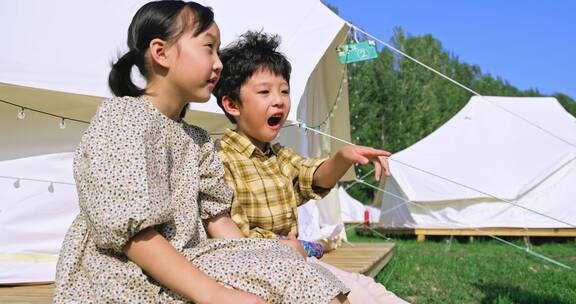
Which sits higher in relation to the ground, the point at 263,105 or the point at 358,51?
the point at 358,51

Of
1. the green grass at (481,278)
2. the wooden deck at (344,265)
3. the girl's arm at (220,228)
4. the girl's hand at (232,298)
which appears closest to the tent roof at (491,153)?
the green grass at (481,278)

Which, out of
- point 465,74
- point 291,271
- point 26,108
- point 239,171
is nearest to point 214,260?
point 291,271

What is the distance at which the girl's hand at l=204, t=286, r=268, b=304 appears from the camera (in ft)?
3.56

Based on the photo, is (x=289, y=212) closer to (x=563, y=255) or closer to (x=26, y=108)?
(x=26, y=108)

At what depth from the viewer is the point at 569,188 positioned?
7918 mm

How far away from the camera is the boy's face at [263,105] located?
1.90 metres

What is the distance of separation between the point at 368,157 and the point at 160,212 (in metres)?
0.78

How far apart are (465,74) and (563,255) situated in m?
24.7

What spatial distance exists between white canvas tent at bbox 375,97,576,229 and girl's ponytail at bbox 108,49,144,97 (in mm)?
6427

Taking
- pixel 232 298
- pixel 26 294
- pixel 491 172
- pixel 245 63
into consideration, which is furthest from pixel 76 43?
pixel 491 172

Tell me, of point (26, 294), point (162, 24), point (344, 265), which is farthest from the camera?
point (344, 265)

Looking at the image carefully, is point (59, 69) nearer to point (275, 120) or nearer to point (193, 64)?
point (275, 120)

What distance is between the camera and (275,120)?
1931mm

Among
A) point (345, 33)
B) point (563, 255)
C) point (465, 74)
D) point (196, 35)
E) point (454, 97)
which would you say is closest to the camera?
point (196, 35)
